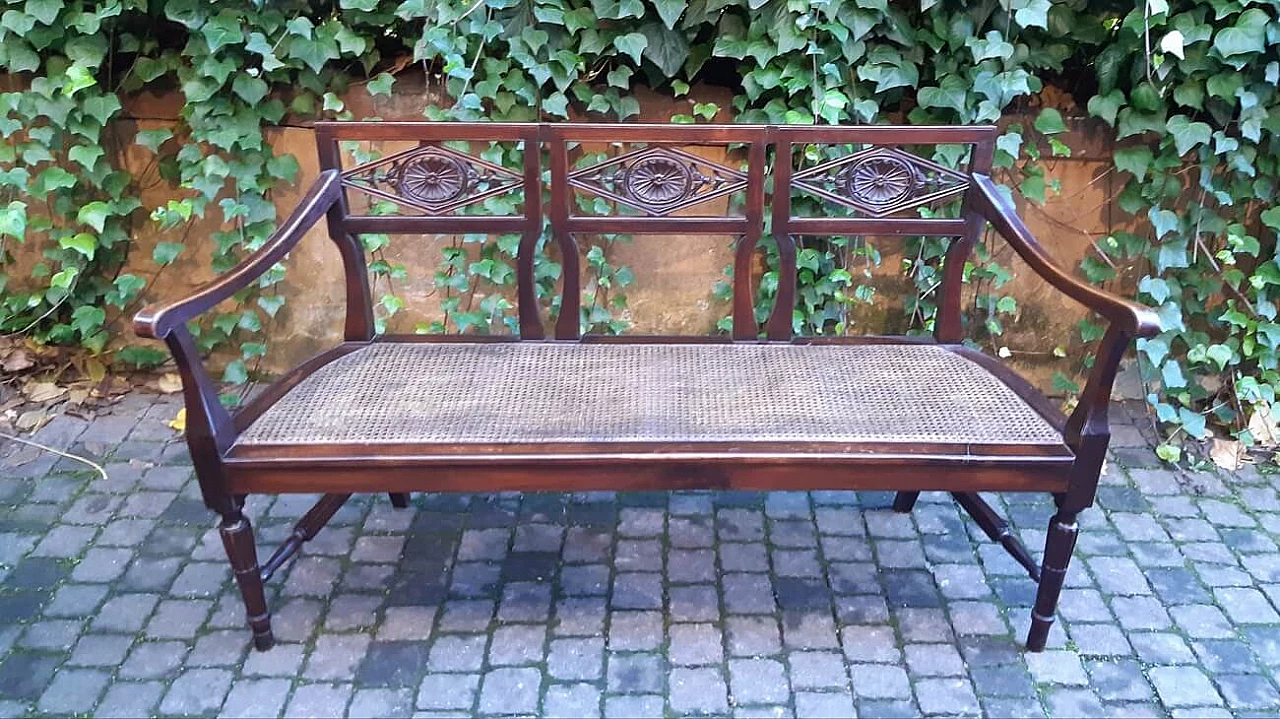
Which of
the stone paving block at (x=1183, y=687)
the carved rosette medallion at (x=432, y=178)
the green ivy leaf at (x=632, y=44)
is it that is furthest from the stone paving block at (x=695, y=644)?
the green ivy leaf at (x=632, y=44)

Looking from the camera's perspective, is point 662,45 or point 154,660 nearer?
point 154,660

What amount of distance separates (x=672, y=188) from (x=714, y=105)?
68 cm

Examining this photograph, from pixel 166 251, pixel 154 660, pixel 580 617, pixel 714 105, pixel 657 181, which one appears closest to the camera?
pixel 154 660

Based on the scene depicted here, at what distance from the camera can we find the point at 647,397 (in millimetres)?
2354

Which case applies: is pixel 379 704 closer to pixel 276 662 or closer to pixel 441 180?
pixel 276 662

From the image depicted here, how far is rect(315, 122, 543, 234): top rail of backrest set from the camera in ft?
8.48

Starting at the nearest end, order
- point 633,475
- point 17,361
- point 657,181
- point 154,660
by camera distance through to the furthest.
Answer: point 633,475, point 154,660, point 657,181, point 17,361

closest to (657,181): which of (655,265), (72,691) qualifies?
(655,265)

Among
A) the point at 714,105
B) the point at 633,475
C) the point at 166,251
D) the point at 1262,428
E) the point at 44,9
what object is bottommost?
the point at 1262,428

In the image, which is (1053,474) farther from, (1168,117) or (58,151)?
(58,151)

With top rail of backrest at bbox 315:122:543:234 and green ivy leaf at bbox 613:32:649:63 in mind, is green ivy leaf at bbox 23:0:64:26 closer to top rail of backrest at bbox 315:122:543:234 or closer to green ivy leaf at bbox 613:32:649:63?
top rail of backrest at bbox 315:122:543:234

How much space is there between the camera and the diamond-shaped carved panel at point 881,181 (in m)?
2.65

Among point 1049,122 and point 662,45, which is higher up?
point 662,45

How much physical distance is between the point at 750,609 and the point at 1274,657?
1.34m
